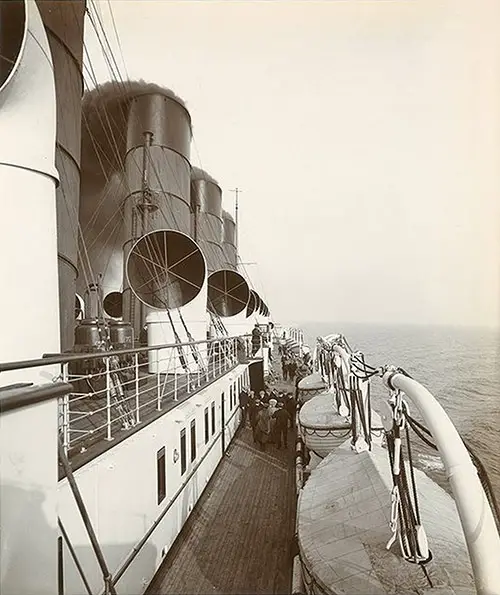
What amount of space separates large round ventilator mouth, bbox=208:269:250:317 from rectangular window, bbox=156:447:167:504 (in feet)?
34.1

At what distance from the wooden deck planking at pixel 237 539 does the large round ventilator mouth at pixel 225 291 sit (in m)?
8.32

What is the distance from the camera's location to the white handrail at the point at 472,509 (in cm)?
207

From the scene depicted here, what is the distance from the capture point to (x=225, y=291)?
1481cm

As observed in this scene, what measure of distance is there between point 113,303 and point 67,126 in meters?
11.9

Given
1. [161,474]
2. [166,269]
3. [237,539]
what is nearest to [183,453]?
[161,474]

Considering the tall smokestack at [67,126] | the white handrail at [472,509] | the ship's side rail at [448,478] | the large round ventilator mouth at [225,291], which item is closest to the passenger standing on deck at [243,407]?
the large round ventilator mouth at [225,291]

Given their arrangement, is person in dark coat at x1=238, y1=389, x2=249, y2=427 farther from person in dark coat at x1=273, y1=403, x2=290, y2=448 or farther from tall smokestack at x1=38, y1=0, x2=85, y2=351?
tall smokestack at x1=38, y1=0, x2=85, y2=351

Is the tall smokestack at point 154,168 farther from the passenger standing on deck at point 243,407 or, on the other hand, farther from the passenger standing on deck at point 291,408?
the passenger standing on deck at point 291,408

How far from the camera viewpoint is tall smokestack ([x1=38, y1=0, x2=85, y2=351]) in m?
5.08

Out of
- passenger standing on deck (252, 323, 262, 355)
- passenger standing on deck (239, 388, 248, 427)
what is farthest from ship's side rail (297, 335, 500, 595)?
passenger standing on deck (252, 323, 262, 355)

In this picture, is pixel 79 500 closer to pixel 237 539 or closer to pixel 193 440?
pixel 237 539

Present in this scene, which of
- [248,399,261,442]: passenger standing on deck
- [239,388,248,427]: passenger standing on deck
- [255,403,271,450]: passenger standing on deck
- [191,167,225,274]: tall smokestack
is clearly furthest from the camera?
[191,167,225,274]: tall smokestack

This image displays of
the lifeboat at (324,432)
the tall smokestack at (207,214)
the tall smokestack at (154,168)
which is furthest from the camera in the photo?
the tall smokestack at (207,214)

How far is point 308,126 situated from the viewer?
4230mm
